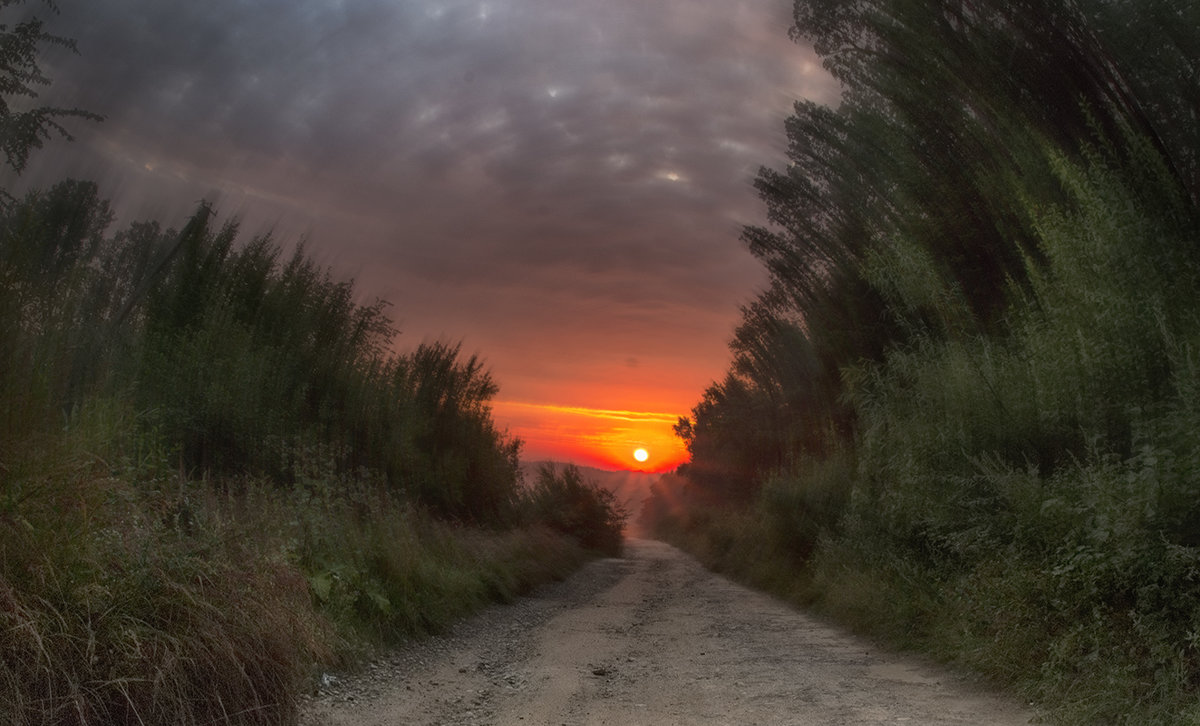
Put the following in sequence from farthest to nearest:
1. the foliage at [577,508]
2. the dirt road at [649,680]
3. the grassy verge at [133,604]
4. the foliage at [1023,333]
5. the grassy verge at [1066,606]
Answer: the foliage at [577,508] → the dirt road at [649,680] → the foliage at [1023,333] → the grassy verge at [1066,606] → the grassy verge at [133,604]

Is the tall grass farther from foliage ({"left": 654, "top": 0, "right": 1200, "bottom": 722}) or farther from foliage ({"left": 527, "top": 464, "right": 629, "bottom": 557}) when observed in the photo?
foliage ({"left": 527, "top": 464, "right": 629, "bottom": 557})

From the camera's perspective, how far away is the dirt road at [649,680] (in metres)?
5.76

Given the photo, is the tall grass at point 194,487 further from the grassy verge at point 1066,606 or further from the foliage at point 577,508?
the foliage at point 577,508

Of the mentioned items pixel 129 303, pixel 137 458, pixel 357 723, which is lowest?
pixel 357 723

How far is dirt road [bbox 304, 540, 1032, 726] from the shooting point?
5762 mm

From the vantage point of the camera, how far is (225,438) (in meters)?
8.80

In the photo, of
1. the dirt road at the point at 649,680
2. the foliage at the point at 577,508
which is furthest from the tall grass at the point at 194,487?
the foliage at the point at 577,508

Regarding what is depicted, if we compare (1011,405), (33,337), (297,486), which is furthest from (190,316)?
(1011,405)

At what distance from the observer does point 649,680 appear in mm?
7105

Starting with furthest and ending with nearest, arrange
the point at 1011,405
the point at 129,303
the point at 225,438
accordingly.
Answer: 1. the point at 225,438
2. the point at 1011,405
3. the point at 129,303

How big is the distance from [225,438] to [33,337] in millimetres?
4110

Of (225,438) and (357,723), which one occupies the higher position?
(225,438)

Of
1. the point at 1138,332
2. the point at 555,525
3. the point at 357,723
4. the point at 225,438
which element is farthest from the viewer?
the point at 555,525

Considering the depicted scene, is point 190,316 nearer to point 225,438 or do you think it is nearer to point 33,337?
→ point 225,438
